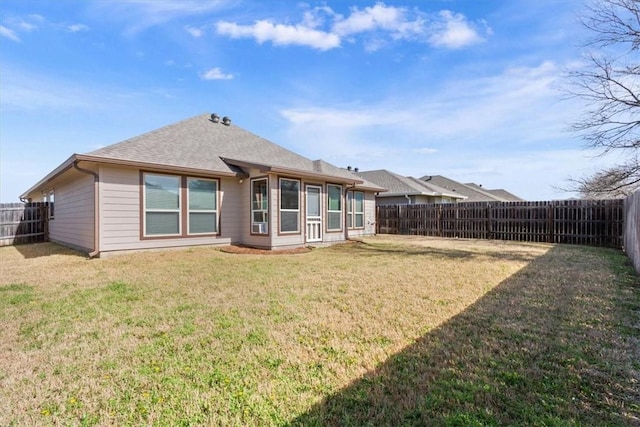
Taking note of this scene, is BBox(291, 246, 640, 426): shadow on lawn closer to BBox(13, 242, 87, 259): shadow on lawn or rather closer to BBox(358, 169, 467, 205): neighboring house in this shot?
BBox(13, 242, 87, 259): shadow on lawn

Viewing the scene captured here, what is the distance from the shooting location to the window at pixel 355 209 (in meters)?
15.5

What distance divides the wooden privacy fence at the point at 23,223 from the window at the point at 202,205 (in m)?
9.98

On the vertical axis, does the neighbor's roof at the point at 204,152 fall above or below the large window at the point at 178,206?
above

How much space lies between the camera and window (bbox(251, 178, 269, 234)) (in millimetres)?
10719

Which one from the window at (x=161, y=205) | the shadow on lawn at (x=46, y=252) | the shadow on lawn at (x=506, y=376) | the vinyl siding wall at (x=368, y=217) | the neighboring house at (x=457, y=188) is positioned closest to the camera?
the shadow on lawn at (x=506, y=376)

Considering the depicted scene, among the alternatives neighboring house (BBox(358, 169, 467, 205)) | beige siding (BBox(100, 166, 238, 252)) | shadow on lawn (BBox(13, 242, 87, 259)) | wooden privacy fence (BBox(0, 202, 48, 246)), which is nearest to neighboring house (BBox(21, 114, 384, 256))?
beige siding (BBox(100, 166, 238, 252))

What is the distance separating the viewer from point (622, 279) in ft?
19.9

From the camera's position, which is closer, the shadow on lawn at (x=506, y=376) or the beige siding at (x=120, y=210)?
the shadow on lawn at (x=506, y=376)

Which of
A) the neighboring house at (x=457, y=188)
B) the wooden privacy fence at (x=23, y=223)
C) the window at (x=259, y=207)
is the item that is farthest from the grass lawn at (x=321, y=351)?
the neighboring house at (x=457, y=188)

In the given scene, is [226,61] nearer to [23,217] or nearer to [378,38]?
[378,38]

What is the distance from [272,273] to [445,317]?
3.81 meters

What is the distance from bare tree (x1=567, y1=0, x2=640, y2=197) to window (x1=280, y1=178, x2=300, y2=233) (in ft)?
31.7

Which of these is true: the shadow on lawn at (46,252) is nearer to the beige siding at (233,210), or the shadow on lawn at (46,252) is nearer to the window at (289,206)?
the beige siding at (233,210)

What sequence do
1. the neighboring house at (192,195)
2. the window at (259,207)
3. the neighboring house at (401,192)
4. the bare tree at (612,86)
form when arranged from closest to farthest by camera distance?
the neighboring house at (192,195) < the bare tree at (612,86) < the window at (259,207) < the neighboring house at (401,192)
